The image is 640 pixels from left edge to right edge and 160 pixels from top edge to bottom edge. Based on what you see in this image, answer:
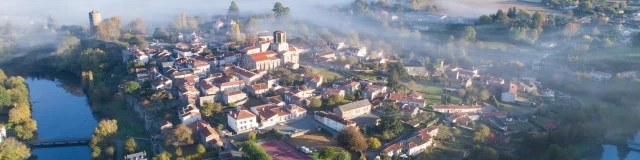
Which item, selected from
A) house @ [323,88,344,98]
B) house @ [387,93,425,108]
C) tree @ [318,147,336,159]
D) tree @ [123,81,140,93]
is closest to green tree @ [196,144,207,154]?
tree @ [318,147,336,159]

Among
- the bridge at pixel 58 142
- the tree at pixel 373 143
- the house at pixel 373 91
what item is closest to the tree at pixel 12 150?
the bridge at pixel 58 142

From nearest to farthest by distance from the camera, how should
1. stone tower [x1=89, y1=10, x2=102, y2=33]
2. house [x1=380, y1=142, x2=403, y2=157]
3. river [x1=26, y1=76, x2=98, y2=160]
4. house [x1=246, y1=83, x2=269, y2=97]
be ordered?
house [x1=380, y1=142, x2=403, y2=157] → river [x1=26, y1=76, x2=98, y2=160] → house [x1=246, y1=83, x2=269, y2=97] → stone tower [x1=89, y1=10, x2=102, y2=33]

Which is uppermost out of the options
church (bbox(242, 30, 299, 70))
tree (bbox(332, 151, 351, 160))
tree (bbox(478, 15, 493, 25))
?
tree (bbox(478, 15, 493, 25))

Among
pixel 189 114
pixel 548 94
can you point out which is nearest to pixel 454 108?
pixel 548 94

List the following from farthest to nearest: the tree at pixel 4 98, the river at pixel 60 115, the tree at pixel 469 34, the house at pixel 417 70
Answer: the tree at pixel 469 34 < the house at pixel 417 70 < the tree at pixel 4 98 < the river at pixel 60 115

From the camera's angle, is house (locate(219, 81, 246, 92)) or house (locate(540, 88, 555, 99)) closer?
house (locate(219, 81, 246, 92))

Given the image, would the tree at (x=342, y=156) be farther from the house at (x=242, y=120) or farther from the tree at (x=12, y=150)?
the tree at (x=12, y=150)

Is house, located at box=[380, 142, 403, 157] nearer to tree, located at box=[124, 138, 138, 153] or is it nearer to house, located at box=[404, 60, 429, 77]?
tree, located at box=[124, 138, 138, 153]

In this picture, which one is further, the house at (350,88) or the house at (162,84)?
the house at (162,84)
